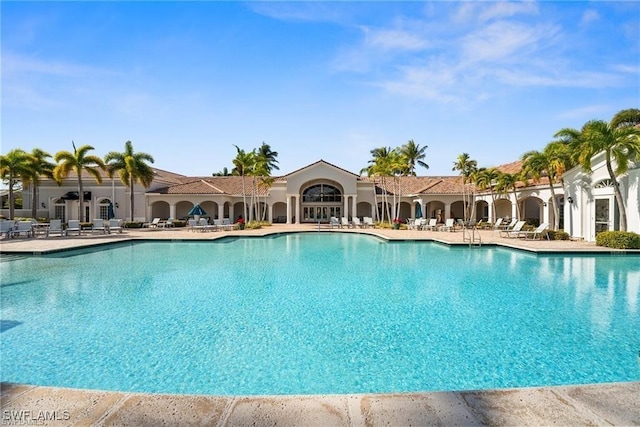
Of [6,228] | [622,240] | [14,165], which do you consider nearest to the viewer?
Result: [622,240]

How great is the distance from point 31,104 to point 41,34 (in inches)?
187

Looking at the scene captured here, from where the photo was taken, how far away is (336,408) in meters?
2.93

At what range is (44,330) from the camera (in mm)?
6359

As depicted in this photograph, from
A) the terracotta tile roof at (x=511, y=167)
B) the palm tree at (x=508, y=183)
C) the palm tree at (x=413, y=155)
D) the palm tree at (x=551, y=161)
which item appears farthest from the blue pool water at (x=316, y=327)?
the palm tree at (x=413, y=155)

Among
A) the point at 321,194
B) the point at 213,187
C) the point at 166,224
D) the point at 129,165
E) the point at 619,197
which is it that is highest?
the point at 129,165

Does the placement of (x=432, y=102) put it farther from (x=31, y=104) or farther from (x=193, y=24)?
(x=31, y=104)

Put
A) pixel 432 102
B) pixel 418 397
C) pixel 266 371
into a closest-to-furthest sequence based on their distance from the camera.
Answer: pixel 418 397
pixel 266 371
pixel 432 102

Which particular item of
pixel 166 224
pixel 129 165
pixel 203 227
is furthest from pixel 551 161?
pixel 129 165

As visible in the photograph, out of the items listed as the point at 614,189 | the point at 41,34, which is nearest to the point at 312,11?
the point at 41,34

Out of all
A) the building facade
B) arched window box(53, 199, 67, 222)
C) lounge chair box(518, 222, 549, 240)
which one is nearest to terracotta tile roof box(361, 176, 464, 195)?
the building facade

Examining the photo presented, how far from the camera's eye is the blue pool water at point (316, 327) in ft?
15.6

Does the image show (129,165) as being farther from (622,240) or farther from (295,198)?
(622,240)

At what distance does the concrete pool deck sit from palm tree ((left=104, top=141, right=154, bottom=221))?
3164 cm

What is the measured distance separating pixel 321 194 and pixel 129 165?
18.6m
